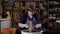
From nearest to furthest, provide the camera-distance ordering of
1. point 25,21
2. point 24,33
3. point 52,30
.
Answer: point 24,33 → point 25,21 → point 52,30

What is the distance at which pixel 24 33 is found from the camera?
1722mm

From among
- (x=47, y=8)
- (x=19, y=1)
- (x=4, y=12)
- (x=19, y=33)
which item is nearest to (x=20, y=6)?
(x=19, y=1)

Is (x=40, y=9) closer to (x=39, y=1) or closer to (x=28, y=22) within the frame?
(x=39, y=1)

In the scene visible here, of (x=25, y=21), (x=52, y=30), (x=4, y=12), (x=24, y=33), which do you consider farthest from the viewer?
(x=4, y=12)

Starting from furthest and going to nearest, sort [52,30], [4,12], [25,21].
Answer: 1. [4,12]
2. [52,30]
3. [25,21]

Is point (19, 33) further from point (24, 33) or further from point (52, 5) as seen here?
point (52, 5)

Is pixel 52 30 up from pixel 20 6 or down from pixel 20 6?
down

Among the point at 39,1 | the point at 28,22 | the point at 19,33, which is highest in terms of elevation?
the point at 39,1

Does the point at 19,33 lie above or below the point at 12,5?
below

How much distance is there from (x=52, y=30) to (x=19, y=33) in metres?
0.51

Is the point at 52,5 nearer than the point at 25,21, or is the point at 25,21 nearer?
the point at 25,21

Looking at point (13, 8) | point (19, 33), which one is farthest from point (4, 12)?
point (19, 33)

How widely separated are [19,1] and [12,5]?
0.29 m

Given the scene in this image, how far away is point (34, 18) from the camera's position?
183 cm
